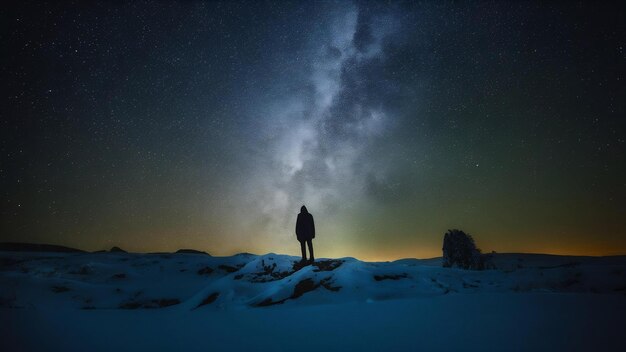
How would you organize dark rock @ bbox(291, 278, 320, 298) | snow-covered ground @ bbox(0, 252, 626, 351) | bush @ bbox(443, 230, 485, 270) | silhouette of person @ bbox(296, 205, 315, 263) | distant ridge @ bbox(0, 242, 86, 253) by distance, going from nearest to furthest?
snow-covered ground @ bbox(0, 252, 626, 351) < dark rock @ bbox(291, 278, 320, 298) < silhouette of person @ bbox(296, 205, 315, 263) < bush @ bbox(443, 230, 485, 270) < distant ridge @ bbox(0, 242, 86, 253)

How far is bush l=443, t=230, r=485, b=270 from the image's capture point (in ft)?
49.6

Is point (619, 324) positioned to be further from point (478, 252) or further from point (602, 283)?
point (478, 252)

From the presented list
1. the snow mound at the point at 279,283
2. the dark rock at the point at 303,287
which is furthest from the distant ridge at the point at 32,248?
the dark rock at the point at 303,287

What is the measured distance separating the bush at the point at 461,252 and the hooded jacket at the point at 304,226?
8363mm

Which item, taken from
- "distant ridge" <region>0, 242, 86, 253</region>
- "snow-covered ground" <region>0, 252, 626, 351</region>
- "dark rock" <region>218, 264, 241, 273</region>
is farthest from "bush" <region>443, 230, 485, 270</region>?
"distant ridge" <region>0, 242, 86, 253</region>

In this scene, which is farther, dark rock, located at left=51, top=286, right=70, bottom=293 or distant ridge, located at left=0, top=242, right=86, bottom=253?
distant ridge, located at left=0, top=242, right=86, bottom=253

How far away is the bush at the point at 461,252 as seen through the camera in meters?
15.1

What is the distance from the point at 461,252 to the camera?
608 inches

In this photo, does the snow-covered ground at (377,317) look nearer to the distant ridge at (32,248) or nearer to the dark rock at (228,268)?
the dark rock at (228,268)

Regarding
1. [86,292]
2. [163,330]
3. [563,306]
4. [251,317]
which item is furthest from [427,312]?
[86,292]

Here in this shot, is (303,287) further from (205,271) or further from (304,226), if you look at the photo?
(205,271)

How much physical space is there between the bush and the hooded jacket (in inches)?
329

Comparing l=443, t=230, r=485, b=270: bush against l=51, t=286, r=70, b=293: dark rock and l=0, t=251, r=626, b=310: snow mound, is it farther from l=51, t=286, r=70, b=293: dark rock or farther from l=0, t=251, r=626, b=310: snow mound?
l=51, t=286, r=70, b=293: dark rock

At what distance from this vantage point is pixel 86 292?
37.6 feet
